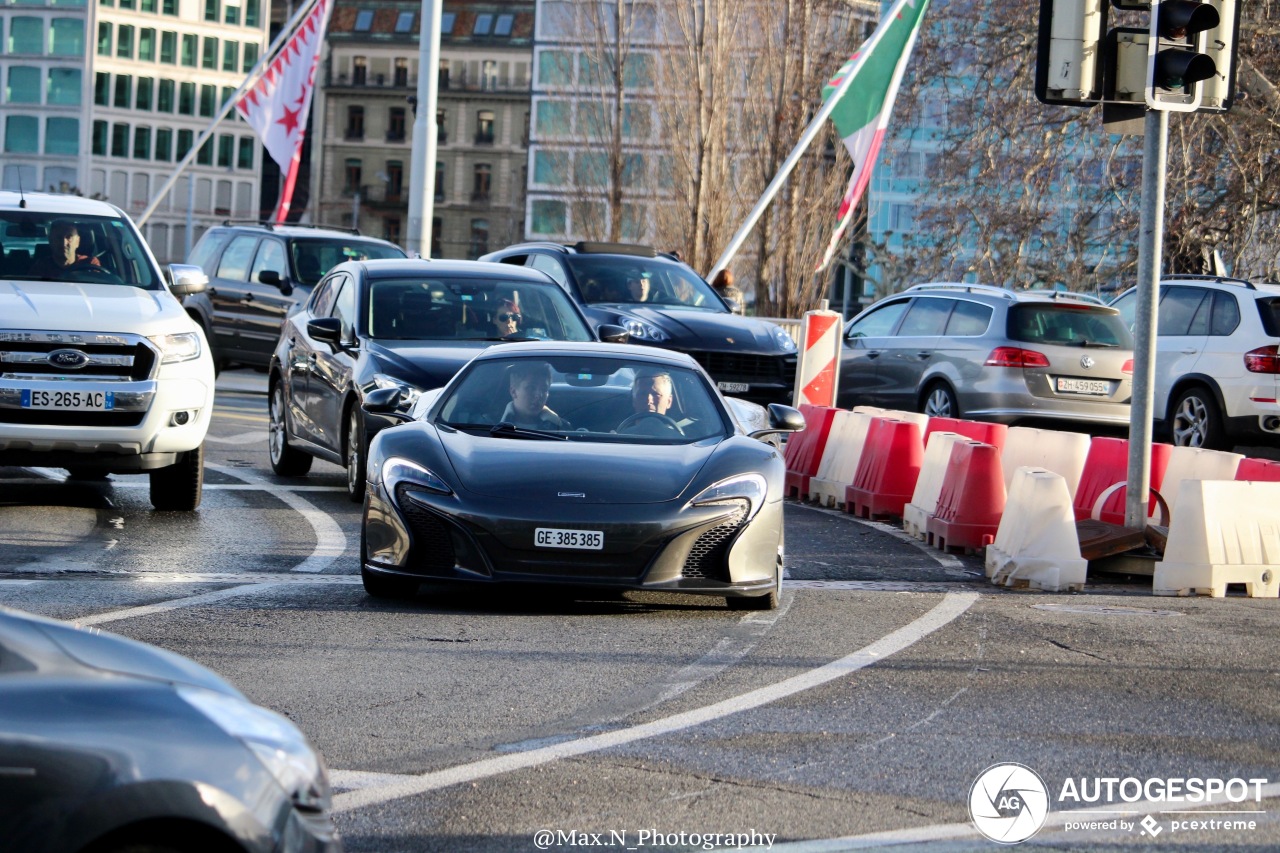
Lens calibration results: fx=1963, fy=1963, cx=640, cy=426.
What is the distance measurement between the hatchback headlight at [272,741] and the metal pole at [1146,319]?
327 inches

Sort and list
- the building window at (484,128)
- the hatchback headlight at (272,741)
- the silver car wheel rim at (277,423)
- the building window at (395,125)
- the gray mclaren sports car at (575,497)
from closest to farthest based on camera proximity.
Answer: the hatchback headlight at (272,741) → the gray mclaren sports car at (575,497) → the silver car wheel rim at (277,423) → the building window at (484,128) → the building window at (395,125)

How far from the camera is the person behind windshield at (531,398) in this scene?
31.9 ft

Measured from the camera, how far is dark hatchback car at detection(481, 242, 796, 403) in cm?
1962

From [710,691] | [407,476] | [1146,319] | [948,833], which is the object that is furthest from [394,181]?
[948,833]

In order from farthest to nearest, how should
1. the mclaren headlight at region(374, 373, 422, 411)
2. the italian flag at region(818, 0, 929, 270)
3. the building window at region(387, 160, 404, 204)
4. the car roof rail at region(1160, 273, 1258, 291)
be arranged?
the building window at region(387, 160, 404, 204)
the italian flag at region(818, 0, 929, 270)
the car roof rail at region(1160, 273, 1258, 291)
the mclaren headlight at region(374, 373, 422, 411)

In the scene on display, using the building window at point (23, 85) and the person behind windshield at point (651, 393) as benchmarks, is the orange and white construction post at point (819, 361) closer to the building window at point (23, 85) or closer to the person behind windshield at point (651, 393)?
the person behind windshield at point (651, 393)

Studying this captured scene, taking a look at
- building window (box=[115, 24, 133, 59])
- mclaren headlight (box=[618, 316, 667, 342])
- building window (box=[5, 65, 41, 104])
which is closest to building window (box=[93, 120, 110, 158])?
building window (box=[5, 65, 41, 104])

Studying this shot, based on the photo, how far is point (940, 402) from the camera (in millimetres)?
19672

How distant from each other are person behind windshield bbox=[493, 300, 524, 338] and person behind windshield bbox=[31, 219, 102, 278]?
2.79 m

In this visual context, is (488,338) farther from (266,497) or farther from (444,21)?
(444,21)

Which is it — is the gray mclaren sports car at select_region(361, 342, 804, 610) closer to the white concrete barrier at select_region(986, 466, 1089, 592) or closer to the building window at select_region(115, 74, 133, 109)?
the white concrete barrier at select_region(986, 466, 1089, 592)

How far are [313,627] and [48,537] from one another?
10.8 feet

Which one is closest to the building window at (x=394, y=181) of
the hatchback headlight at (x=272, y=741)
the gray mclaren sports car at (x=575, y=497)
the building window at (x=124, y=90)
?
the building window at (x=124, y=90)

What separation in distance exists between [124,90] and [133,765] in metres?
131
